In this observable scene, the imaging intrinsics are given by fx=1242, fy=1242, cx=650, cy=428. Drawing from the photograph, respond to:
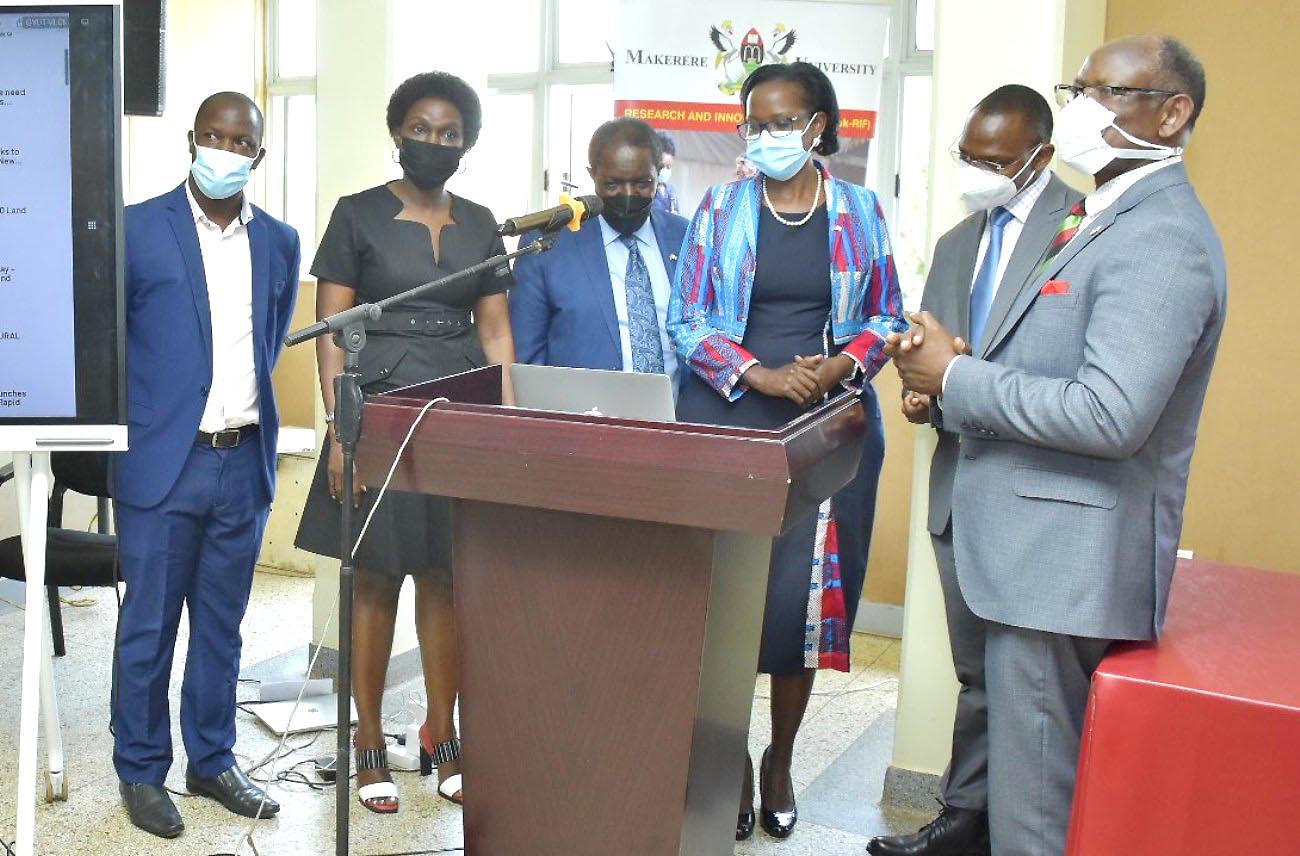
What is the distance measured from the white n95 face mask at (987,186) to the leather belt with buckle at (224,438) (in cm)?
176

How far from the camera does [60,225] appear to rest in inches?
94.3

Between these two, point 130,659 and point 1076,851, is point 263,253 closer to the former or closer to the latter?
point 130,659

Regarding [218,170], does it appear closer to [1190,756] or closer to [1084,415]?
[1084,415]

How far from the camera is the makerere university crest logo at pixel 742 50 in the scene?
14.8ft

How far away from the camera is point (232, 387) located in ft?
9.62

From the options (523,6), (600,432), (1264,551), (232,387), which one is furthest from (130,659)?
(523,6)

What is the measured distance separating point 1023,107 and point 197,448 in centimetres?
200

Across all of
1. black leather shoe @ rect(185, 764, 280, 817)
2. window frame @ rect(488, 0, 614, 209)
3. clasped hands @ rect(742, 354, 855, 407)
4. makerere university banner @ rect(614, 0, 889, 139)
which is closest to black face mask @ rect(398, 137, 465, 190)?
clasped hands @ rect(742, 354, 855, 407)

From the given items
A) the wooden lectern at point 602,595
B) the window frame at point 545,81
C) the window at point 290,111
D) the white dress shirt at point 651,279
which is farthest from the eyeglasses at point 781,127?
the window at point 290,111

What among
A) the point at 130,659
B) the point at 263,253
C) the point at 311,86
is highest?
the point at 311,86

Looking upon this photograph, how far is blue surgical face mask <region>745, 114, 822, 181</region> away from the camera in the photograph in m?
2.82

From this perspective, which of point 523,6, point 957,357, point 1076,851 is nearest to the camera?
point 1076,851

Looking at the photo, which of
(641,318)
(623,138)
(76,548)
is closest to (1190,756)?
(641,318)

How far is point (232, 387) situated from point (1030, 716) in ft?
6.27
